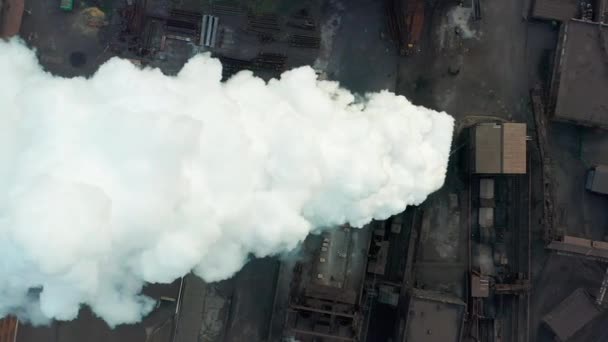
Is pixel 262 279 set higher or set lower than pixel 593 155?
lower

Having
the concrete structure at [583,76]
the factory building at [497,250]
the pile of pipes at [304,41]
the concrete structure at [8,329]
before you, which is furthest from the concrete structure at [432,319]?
the concrete structure at [8,329]

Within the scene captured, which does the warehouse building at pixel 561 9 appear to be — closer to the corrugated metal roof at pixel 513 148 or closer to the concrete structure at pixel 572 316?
the corrugated metal roof at pixel 513 148

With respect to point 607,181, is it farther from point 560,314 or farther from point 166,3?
point 166,3

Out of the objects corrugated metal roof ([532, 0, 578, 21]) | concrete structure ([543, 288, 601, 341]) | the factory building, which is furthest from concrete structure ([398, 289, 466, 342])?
corrugated metal roof ([532, 0, 578, 21])

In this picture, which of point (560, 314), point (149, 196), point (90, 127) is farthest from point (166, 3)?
point (560, 314)

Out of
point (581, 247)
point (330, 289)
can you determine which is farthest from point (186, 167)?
point (581, 247)

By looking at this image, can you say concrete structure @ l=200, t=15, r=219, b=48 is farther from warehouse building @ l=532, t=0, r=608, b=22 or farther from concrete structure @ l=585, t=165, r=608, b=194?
concrete structure @ l=585, t=165, r=608, b=194

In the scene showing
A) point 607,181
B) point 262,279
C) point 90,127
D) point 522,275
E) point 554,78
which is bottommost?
point 262,279
